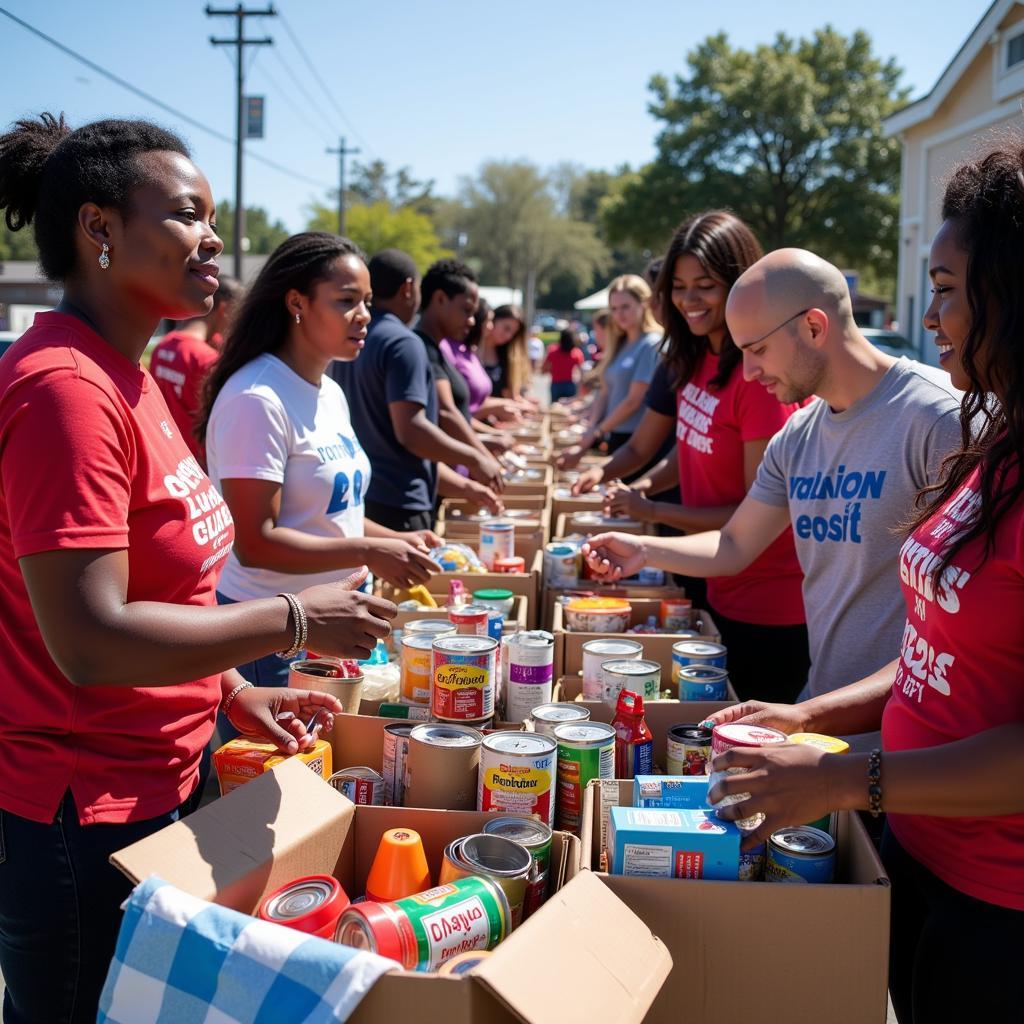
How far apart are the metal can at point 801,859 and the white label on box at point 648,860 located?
214 millimetres

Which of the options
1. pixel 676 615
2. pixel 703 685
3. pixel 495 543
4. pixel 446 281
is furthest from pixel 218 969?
pixel 446 281

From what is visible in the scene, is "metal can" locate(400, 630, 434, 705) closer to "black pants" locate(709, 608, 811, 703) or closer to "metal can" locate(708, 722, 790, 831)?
"metal can" locate(708, 722, 790, 831)

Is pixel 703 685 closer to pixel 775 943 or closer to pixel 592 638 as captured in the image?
pixel 592 638

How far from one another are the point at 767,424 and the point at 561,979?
2.43 m

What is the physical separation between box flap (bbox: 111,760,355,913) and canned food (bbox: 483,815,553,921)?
0.31 meters

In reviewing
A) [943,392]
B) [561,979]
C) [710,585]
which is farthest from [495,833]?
[710,585]

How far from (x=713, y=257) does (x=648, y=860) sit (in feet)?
8.64

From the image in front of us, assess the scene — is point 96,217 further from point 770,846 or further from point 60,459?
point 770,846

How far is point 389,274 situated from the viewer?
16.7 ft

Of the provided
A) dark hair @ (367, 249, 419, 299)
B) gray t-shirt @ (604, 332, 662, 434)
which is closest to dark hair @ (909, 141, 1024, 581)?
dark hair @ (367, 249, 419, 299)

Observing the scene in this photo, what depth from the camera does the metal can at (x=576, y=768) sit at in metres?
2.06

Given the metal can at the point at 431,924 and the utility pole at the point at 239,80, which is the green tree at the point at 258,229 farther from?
the metal can at the point at 431,924

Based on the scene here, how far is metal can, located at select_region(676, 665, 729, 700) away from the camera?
103 inches

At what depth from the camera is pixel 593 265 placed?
79.6 metres
